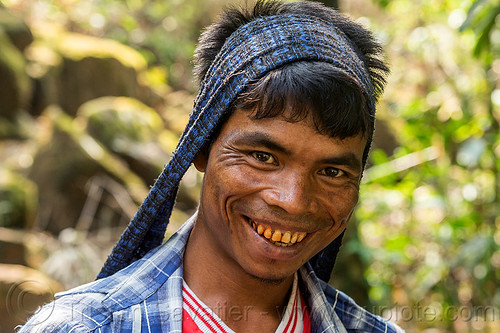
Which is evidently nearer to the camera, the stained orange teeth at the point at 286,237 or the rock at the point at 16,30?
the stained orange teeth at the point at 286,237

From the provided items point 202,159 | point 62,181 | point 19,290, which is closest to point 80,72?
point 62,181

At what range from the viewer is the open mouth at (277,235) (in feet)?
5.35

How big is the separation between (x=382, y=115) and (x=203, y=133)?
8.14 meters

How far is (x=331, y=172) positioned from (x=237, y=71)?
38 cm

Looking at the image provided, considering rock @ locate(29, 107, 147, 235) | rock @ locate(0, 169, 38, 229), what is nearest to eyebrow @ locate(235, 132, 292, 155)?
rock @ locate(0, 169, 38, 229)

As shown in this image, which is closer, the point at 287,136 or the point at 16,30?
the point at 287,136

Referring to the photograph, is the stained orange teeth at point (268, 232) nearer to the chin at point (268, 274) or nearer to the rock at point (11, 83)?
the chin at point (268, 274)

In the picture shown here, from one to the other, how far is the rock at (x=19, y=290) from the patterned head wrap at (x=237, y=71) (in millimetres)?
2171

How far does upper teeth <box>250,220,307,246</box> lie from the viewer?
5.35 ft

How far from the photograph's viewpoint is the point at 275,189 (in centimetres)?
161


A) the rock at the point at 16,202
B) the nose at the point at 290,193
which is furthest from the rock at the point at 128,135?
the nose at the point at 290,193

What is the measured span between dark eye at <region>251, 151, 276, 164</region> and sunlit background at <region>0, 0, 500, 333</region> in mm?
577

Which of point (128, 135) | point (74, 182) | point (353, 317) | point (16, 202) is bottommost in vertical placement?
point (353, 317)

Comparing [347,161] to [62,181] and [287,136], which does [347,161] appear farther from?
[62,181]
